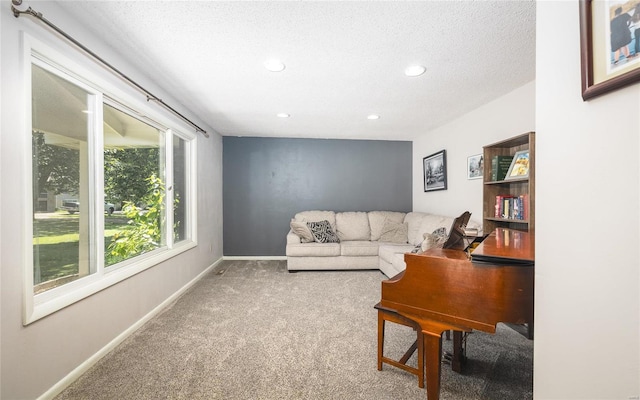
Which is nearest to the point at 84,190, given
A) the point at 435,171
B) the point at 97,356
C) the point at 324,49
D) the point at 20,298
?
the point at 20,298

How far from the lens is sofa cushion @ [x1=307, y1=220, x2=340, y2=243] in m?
4.40

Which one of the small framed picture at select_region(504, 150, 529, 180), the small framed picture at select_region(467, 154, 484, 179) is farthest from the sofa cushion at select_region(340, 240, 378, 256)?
the small framed picture at select_region(504, 150, 529, 180)

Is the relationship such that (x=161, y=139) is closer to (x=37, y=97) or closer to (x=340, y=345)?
(x=37, y=97)

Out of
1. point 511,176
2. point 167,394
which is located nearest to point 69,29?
point 167,394

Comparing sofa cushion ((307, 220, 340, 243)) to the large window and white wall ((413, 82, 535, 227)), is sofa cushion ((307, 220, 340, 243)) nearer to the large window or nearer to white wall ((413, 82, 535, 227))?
white wall ((413, 82, 535, 227))

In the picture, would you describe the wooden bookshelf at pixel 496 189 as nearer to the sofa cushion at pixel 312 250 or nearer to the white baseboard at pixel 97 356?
the sofa cushion at pixel 312 250

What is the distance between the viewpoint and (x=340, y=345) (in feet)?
6.75

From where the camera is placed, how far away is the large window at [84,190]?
61.0 inches

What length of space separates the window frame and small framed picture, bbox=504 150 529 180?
3.45 m

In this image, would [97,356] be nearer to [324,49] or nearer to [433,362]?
[433,362]

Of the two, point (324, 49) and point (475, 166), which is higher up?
point (324, 49)

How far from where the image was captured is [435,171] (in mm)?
4309

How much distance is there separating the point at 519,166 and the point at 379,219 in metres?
2.64

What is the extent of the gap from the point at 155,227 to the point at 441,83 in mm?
3393
